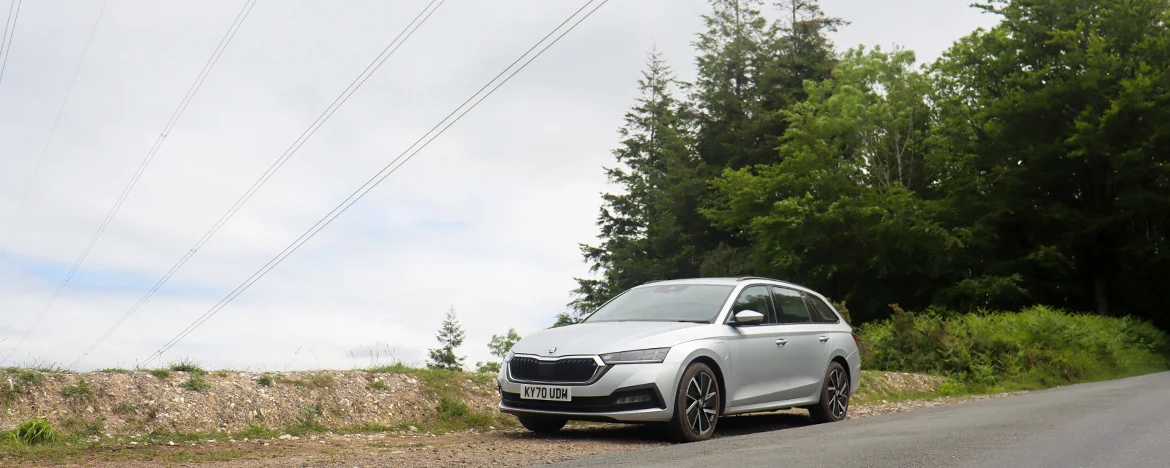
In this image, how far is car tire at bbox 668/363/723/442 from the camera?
28.9 ft

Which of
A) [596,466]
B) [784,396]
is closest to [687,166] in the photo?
[784,396]

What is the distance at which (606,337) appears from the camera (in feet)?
29.7

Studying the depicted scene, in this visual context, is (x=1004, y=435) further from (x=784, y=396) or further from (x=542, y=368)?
(x=542, y=368)

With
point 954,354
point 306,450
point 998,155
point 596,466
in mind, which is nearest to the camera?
point 596,466

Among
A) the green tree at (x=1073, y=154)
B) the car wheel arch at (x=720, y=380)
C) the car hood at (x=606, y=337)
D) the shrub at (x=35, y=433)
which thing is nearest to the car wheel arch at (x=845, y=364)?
the car wheel arch at (x=720, y=380)

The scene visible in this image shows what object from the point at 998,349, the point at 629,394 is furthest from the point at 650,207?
the point at 629,394

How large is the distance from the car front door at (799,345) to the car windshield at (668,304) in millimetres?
950

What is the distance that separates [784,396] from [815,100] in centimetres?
3828

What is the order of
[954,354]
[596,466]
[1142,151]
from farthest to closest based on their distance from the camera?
Answer: 1. [1142,151]
2. [954,354]
3. [596,466]

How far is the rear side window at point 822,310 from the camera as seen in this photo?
1162cm

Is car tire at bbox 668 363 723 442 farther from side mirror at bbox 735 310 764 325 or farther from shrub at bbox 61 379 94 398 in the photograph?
shrub at bbox 61 379 94 398

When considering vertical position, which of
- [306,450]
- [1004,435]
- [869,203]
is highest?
[869,203]

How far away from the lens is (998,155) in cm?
4019

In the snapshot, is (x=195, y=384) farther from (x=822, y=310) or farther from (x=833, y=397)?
(x=822, y=310)
